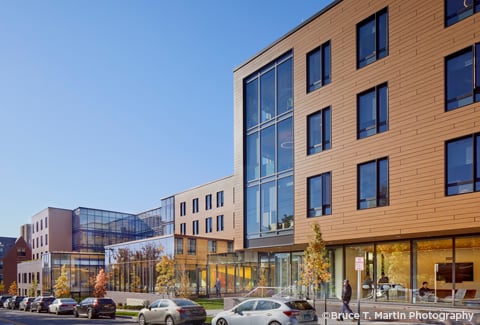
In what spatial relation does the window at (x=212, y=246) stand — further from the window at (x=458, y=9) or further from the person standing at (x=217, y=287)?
the window at (x=458, y=9)

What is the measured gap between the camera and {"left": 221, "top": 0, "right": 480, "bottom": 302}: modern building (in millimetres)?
20719

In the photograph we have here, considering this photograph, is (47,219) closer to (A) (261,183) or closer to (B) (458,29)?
(A) (261,183)

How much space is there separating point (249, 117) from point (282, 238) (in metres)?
8.01

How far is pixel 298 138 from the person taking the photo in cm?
2858

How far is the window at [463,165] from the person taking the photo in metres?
19.7

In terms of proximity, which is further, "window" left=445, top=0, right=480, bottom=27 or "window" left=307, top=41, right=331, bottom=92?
"window" left=307, top=41, right=331, bottom=92

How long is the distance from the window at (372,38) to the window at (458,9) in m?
3.18

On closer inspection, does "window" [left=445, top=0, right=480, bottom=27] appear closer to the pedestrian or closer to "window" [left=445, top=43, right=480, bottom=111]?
"window" [left=445, top=43, right=480, bottom=111]

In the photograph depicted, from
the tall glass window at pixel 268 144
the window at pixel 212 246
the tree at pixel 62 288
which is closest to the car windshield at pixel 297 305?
the tall glass window at pixel 268 144

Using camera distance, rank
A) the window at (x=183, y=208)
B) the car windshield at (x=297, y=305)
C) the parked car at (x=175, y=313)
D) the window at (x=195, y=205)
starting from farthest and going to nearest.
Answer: the window at (x=183, y=208)
the window at (x=195, y=205)
the parked car at (x=175, y=313)
the car windshield at (x=297, y=305)

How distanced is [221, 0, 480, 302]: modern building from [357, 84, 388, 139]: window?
0.05 m

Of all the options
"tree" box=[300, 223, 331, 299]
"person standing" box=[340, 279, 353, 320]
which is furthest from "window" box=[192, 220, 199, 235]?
"person standing" box=[340, 279, 353, 320]

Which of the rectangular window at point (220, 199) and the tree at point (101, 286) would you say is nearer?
the tree at point (101, 286)

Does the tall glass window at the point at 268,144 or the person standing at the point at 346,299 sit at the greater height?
the tall glass window at the point at 268,144
